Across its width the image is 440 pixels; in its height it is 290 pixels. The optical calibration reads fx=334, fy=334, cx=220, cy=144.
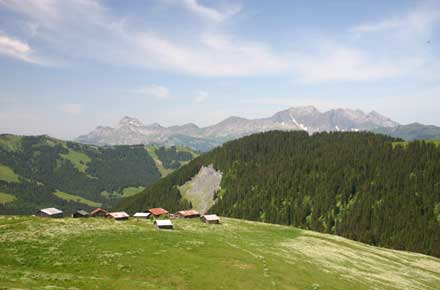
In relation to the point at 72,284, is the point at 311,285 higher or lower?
lower

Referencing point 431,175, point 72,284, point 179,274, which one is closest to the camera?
point 72,284

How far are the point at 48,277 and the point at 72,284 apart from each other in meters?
4.40

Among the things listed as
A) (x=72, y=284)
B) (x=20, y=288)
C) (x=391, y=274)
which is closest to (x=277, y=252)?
(x=391, y=274)

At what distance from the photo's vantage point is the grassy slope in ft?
144

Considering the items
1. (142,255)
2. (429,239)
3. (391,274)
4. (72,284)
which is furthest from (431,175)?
(72,284)

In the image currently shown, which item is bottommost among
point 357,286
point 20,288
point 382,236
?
point 382,236

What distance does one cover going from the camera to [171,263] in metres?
52.2

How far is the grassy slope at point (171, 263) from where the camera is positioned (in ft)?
144

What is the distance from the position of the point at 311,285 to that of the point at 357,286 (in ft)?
35.3

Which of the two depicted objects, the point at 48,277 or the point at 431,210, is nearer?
the point at 48,277

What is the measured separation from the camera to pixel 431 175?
198m

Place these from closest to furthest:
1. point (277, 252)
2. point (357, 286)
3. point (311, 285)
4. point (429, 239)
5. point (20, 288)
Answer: point (20, 288), point (311, 285), point (357, 286), point (277, 252), point (429, 239)

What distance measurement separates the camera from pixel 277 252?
72125 mm

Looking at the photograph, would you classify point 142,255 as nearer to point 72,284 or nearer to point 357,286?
point 72,284
